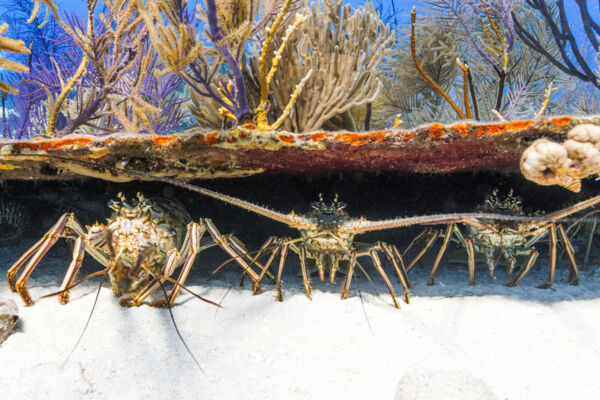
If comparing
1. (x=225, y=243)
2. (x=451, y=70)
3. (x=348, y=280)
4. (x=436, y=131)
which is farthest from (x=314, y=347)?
(x=451, y=70)

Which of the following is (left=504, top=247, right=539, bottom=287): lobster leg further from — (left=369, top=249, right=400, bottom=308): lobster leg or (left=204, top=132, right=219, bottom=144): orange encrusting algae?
(left=204, top=132, right=219, bottom=144): orange encrusting algae

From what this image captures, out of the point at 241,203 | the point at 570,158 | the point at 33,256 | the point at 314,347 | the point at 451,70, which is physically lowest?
the point at 314,347

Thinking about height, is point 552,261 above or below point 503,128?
below

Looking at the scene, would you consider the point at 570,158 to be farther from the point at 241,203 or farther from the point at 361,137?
the point at 241,203

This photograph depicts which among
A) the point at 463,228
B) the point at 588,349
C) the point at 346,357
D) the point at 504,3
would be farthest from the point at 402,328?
the point at 504,3

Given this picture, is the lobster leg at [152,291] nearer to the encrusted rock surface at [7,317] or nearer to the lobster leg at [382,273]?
the encrusted rock surface at [7,317]

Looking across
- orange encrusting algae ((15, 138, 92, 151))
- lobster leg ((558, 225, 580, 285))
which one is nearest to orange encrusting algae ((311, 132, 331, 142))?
orange encrusting algae ((15, 138, 92, 151))

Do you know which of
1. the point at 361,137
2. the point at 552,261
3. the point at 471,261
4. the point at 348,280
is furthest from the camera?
the point at 471,261

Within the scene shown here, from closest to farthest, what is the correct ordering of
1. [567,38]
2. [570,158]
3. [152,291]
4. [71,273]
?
[570,158]
[71,273]
[152,291]
[567,38]

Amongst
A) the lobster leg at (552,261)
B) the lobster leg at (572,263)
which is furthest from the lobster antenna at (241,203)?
the lobster leg at (572,263)

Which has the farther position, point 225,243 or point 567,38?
point 567,38
